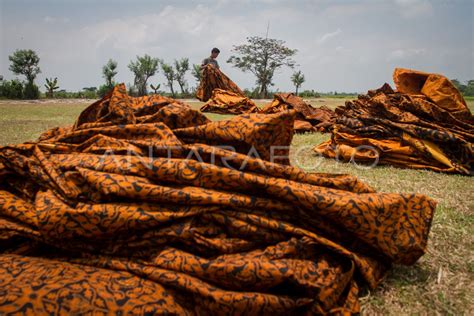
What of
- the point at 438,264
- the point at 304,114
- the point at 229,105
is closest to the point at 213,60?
the point at 229,105

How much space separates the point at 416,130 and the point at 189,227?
11.9 ft

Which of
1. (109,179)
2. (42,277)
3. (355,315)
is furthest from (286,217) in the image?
(42,277)

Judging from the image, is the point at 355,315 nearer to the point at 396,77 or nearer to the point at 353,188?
the point at 353,188

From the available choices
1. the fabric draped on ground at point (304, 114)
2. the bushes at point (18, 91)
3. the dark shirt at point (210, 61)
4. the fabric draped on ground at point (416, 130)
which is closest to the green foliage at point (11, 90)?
the bushes at point (18, 91)

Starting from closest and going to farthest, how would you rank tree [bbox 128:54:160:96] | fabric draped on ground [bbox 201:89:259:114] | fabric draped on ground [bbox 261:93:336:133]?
fabric draped on ground [bbox 261:93:336:133]
fabric draped on ground [bbox 201:89:259:114]
tree [bbox 128:54:160:96]

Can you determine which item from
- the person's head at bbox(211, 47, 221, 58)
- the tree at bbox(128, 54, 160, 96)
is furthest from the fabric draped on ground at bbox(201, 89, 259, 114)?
the tree at bbox(128, 54, 160, 96)

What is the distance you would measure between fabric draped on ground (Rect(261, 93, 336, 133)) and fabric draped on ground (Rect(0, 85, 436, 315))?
212 inches

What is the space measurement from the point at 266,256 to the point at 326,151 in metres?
3.58

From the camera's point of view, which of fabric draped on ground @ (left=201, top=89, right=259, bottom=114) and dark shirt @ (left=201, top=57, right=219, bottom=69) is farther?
dark shirt @ (left=201, top=57, right=219, bottom=69)

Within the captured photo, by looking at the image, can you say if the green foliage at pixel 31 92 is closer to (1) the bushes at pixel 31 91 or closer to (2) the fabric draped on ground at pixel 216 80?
(1) the bushes at pixel 31 91

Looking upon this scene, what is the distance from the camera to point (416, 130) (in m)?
4.07

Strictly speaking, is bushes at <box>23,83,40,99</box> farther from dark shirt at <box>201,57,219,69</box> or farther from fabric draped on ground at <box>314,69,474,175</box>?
fabric draped on ground at <box>314,69,474,175</box>

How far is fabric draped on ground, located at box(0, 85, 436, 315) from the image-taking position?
129 centimetres

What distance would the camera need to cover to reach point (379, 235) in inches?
60.6
